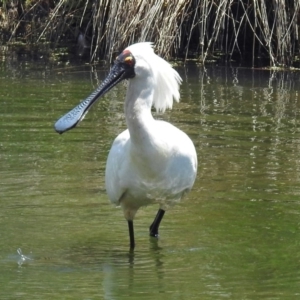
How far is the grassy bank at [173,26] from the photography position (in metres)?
15.3

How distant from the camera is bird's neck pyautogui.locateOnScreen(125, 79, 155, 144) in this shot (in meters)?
6.07

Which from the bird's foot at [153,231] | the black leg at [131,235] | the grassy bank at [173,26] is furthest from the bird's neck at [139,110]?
the grassy bank at [173,26]

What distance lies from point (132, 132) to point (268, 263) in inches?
50.7

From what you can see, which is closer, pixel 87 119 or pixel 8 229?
pixel 8 229

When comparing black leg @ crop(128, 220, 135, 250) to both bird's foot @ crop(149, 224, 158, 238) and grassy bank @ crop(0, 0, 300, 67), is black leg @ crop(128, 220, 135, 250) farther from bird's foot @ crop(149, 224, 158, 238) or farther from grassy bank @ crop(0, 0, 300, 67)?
grassy bank @ crop(0, 0, 300, 67)

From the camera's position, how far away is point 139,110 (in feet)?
19.9

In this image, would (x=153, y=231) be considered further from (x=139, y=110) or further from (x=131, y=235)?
(x=139, y=110)

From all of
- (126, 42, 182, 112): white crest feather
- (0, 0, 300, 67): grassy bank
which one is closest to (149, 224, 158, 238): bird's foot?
(126, 42, 182, 112): white crest feather

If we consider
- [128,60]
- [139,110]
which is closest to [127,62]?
[128,60]

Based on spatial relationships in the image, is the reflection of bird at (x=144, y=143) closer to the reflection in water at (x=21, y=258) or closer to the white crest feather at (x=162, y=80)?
the white crest feather at (x=162, y=80)

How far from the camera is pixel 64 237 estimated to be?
23.1 ft

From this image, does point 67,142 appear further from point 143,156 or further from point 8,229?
point 143,156

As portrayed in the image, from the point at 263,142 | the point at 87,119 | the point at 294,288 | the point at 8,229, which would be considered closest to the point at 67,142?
the point at 87,119

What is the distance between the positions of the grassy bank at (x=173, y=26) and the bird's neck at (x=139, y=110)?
29.3ft
